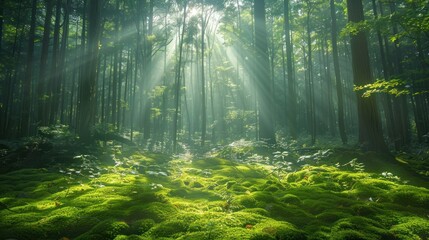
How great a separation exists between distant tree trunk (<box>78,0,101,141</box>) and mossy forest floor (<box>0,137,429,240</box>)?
15.6ft

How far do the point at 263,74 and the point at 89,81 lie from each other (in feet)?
33.5

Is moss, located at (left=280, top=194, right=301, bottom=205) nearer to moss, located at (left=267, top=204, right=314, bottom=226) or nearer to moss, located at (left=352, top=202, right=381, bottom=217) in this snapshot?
moss, located at (left=267, top=204, right=314, bottom=226)

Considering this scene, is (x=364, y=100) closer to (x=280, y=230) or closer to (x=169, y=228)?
(x=280, y=230)

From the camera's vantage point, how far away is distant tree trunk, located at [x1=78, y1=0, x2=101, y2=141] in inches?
485

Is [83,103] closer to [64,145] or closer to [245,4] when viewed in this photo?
[64,145]

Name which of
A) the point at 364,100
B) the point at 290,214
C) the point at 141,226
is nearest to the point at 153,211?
the point at 141,226

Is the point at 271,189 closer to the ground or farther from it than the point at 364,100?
closer to the ground

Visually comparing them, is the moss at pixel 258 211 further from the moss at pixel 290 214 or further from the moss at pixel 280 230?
the moss at pixel 280 230

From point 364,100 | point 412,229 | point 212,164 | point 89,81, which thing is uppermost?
point 89,81

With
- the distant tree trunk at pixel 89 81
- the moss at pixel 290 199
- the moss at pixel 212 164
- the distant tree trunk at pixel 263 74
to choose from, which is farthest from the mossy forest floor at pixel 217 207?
the distant tree trunk at pixel 263 74

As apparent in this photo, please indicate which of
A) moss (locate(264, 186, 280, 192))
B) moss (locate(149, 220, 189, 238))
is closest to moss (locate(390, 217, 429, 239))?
moss (locate(264, 186, 280, 192))

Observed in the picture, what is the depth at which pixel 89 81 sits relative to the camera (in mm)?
12508

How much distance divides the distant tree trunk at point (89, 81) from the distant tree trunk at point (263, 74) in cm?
924

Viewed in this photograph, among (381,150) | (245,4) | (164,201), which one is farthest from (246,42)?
(164,201)
